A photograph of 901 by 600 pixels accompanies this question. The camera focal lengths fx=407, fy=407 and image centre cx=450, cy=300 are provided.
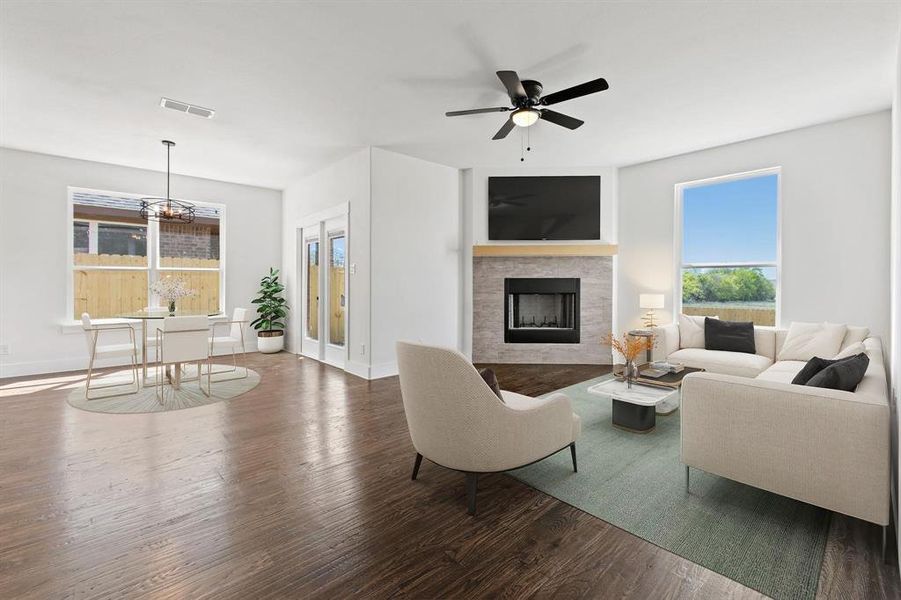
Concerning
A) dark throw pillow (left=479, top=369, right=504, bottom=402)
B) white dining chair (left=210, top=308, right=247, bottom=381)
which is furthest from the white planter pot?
dark throw pillow (left=479, top=369, right=504, bottom=402)

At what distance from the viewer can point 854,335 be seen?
12.8ft

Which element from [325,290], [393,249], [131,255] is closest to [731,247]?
[393,249]

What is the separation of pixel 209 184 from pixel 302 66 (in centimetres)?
455

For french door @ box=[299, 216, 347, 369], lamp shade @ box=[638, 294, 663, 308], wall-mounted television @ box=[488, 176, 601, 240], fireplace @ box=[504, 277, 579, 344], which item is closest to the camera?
lamp shade @ box=[638, 294, 663, 308]

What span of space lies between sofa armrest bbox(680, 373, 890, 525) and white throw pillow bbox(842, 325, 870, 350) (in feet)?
9.08

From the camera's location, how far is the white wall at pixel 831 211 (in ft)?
13.5

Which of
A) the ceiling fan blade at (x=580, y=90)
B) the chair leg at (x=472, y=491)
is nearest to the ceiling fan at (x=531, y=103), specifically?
the ceiling fan blade at (x=580, y=90)

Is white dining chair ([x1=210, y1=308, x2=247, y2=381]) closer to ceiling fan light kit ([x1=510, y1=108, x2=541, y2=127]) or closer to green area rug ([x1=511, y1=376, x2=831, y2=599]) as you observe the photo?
ceiling fan light kit ([x1=510, y1=108, x2=541, y2=127])

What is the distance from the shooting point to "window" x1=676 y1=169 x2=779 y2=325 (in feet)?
16.1

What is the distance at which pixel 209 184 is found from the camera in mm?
6758

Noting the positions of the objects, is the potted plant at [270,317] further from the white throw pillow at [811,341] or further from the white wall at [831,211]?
the white throw pillow at [811,341]

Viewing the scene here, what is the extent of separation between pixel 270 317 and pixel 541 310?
4649mm

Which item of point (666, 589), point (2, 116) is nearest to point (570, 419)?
point (666, 589)

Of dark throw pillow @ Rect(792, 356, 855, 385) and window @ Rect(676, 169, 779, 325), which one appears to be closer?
dark throw pillow @ Rect(792, 356, 855, 385)
